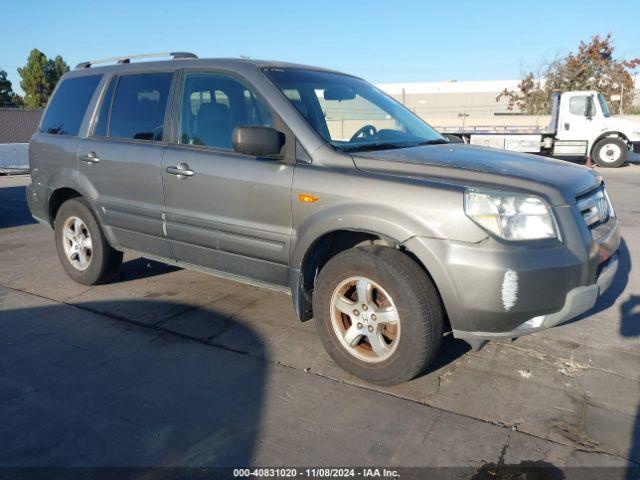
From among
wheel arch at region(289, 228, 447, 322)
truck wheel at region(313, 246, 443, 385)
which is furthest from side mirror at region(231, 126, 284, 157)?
truck wheel at region(313, 246, 443, 385)

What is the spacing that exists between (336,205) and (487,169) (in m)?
0.90

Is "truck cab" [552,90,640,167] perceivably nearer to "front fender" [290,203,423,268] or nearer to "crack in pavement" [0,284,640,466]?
"crack in pavement" [0,284,640,466]

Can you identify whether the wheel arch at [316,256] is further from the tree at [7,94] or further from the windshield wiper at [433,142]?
the tree at [7,94]

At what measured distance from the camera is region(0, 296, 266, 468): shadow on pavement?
2.68 m

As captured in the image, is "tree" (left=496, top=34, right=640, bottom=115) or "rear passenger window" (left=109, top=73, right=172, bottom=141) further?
"tree" (left=496, top=34, right=640, bottom=115)

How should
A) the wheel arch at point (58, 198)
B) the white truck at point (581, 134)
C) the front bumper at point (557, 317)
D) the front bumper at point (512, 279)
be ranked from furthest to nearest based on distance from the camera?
the white truck at point (581, 134) → the wheel arch at point (58, 198) → the front bumper at point (557, 317) → the front bumper at point (512, 279)

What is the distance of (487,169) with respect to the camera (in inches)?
125

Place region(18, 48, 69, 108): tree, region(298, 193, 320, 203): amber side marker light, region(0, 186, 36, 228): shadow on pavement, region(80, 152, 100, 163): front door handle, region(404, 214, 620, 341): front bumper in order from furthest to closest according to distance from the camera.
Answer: region(18, 48, 69, 108): tree → region(0, 186, 36, 228): shadow on pavement → region(80, 152, 100, 163): front door handle → region(298, 193, 320, 203): amber side marker light → region(404, 214, 620, 341): front bumper

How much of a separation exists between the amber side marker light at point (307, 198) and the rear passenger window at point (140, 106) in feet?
5.01

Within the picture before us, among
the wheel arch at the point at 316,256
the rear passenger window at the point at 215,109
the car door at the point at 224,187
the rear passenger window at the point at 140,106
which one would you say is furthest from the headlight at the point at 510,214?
the rear passenger window at the point at 140,106

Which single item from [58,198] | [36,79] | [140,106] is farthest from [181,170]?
[36,79]

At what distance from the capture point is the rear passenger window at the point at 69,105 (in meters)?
5.02

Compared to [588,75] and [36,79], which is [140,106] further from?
[36,79]

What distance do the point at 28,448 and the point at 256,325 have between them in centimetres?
184
